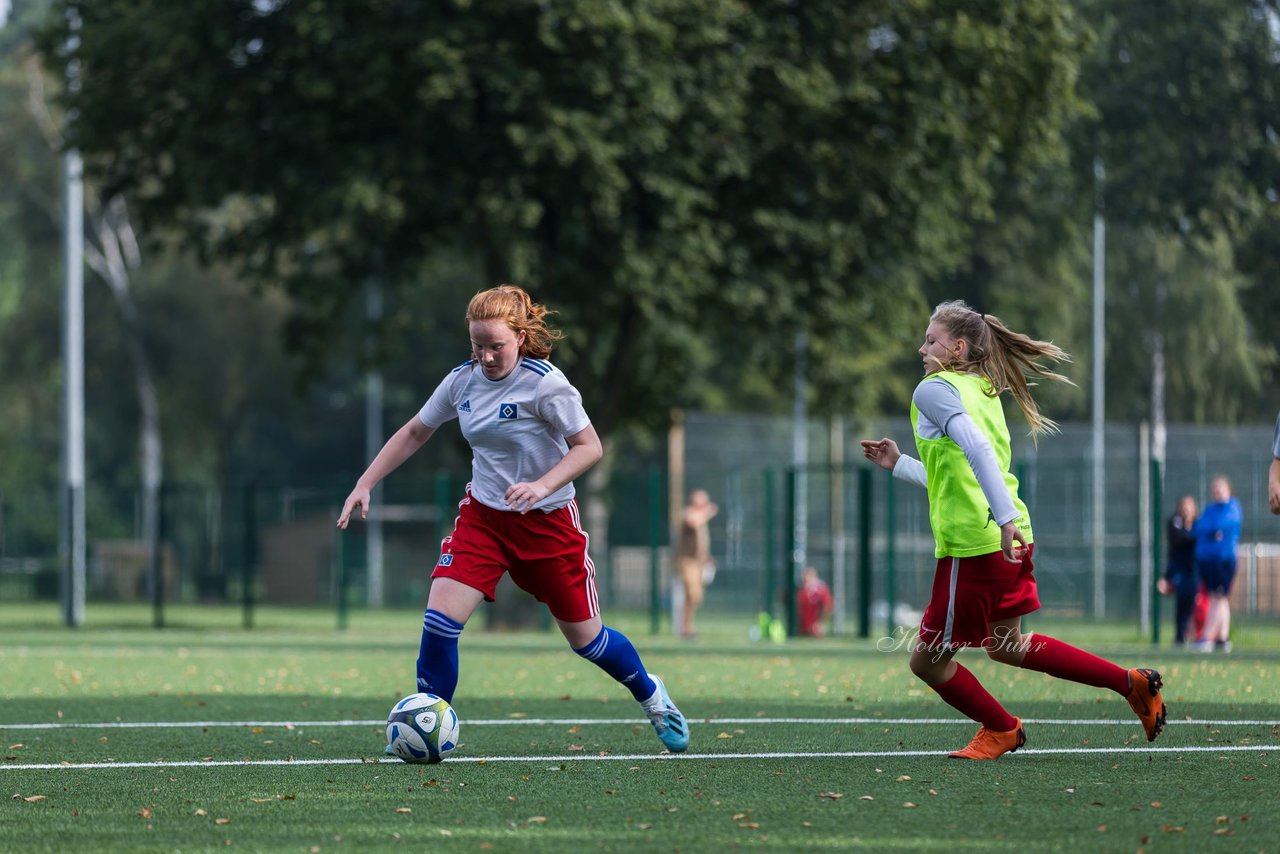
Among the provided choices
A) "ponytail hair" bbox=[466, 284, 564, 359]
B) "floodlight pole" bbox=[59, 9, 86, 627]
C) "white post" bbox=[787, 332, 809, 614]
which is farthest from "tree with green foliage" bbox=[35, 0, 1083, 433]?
"ponytail hair" bbox=[466, 284, 564, 359]

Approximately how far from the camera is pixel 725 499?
32531 millimetres

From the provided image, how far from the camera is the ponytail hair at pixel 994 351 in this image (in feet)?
24.8

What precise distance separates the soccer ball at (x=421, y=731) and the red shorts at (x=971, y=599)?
6.17 ft

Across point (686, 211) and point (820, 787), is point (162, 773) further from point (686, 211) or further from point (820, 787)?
point (686, 211)

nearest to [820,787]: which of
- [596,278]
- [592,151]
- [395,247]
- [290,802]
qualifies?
[290,802]

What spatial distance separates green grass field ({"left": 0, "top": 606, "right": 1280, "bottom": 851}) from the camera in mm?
5758

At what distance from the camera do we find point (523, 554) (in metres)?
7.63

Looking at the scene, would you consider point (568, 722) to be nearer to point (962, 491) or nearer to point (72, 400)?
point (962, 491)

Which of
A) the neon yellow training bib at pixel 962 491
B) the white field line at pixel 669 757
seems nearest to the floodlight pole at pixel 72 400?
the white field line at pixel 669 757

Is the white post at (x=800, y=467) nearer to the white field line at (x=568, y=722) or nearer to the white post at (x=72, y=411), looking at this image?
the white post at (x=72, y=411)

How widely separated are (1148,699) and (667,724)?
1.92 m

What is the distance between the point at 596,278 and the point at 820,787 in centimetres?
2003

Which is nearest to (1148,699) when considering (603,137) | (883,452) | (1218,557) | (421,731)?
(883,452)

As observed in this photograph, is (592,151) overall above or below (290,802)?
above
